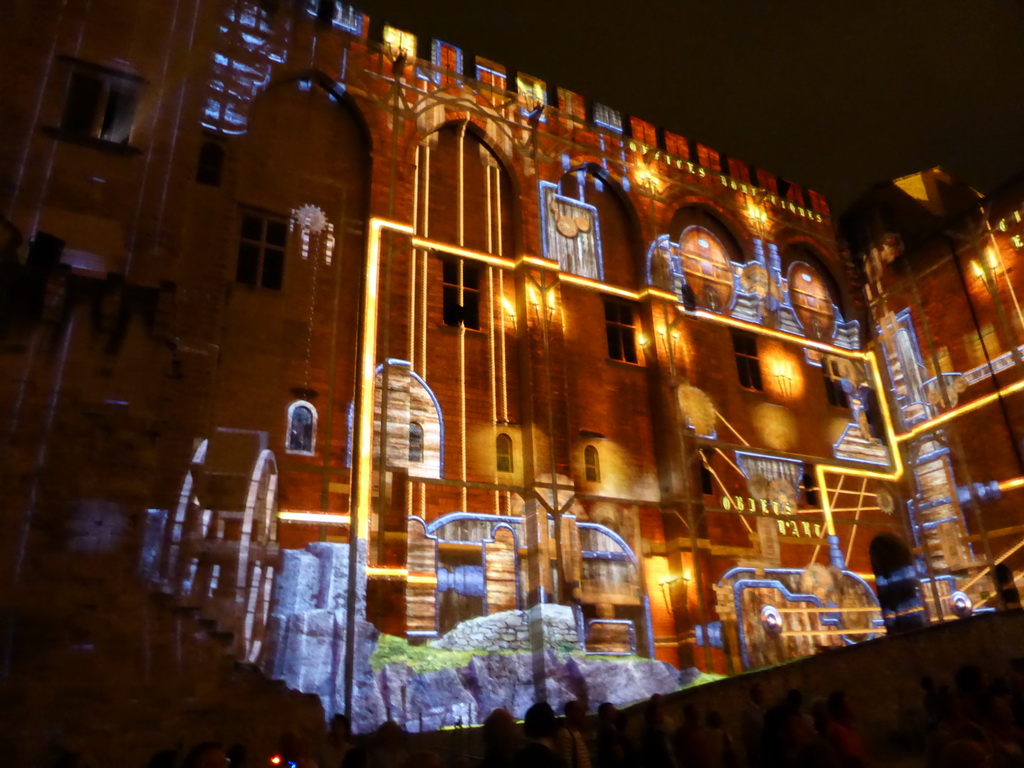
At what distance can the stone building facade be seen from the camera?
11.2 m

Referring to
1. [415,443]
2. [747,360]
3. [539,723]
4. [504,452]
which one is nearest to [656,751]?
[539,723]

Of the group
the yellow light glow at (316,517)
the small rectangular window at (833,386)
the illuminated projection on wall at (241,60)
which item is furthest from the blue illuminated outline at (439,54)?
the small rectangular window at (833,386)

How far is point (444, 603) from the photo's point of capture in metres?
14.4

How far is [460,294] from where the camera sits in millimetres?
17203

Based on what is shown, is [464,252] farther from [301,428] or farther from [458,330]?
[301,428]

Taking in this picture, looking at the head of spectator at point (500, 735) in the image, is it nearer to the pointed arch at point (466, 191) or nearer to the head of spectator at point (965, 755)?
the head of spectator at point (965, 755)

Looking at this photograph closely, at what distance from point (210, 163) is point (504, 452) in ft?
27.9

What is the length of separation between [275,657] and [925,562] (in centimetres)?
1731

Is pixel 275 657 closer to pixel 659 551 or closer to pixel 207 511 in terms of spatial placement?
pixel 207 511

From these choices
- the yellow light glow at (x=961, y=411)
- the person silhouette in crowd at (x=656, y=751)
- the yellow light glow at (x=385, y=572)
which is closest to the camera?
the person silhouette in crowd at (x=656, y=751)

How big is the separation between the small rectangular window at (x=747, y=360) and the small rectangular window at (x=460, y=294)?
7.81 m

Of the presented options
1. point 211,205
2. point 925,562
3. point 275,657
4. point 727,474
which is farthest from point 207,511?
point 925,562

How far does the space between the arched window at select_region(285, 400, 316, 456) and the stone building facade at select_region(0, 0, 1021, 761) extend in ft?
0.19

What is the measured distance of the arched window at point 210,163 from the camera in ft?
49.8
